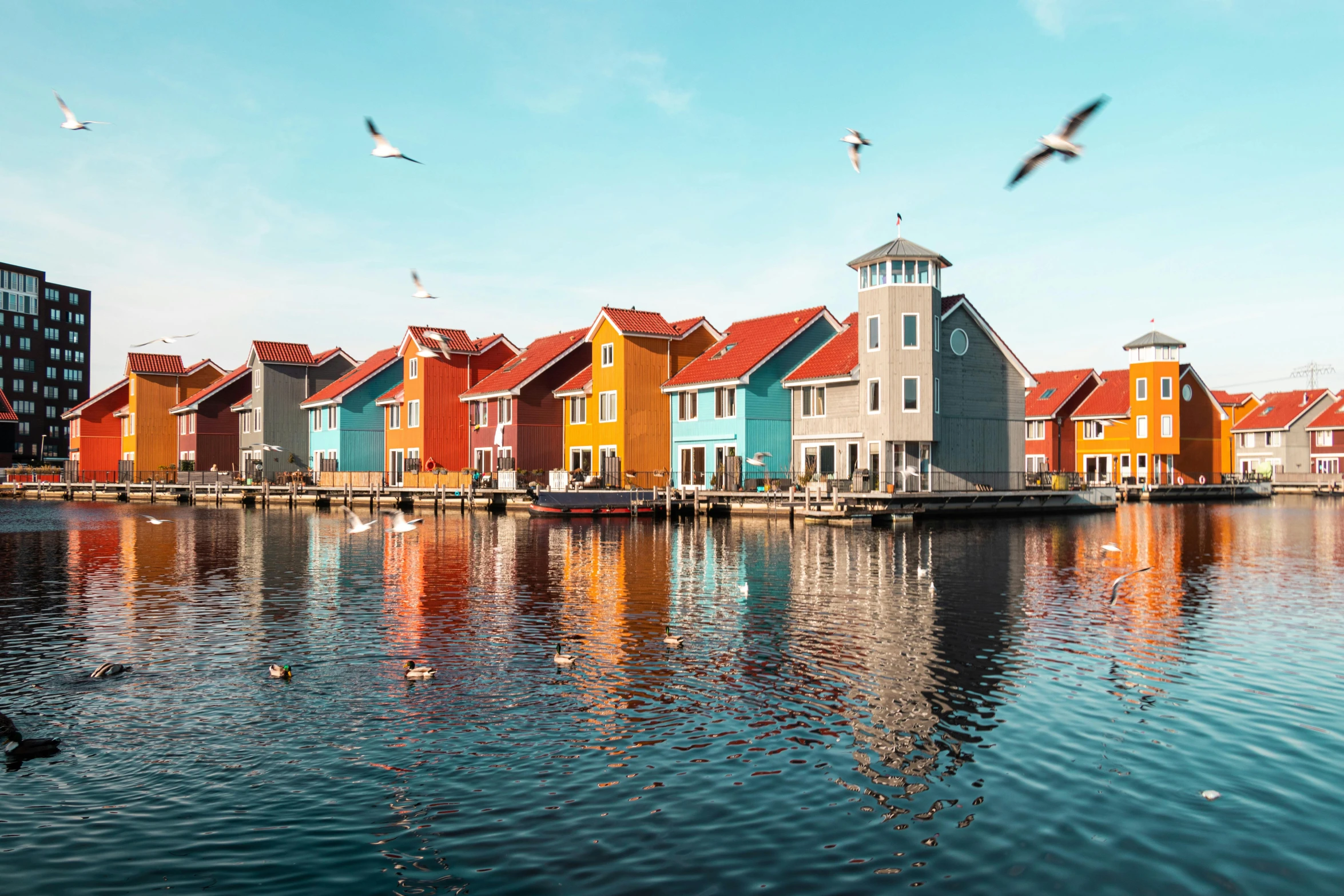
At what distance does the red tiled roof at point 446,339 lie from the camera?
251 feet

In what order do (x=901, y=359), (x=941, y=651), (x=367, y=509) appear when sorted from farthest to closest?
(x=367, y=509), (x=901, y=359), (x=941, y=651)

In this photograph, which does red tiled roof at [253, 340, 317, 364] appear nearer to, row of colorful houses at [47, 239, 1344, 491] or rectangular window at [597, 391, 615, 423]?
row of colorful houses at [47, 239, 1344, 491]

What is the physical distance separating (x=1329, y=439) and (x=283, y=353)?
107702 mm

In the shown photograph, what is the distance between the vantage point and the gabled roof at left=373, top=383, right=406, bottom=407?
3196 inches

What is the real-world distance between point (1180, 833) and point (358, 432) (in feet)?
262

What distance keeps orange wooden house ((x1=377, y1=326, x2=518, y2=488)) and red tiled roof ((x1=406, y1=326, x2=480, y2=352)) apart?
0.06 metres

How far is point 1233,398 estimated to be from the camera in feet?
408

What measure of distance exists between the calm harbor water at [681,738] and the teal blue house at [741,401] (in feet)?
106

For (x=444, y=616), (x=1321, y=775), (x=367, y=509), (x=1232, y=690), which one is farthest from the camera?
(x=367, y=509)

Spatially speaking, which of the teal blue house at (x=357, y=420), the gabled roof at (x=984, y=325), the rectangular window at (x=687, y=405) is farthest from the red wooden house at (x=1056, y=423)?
the teal blue house at (x=357, y=420)

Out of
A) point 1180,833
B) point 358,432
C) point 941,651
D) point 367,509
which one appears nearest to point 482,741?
point 1180,833

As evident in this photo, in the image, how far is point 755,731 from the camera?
1385 cm

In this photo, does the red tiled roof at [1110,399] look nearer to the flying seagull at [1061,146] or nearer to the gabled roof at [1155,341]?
the gabled roof at [1155,341]

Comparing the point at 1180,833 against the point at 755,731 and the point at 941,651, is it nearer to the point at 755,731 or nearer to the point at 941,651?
the point at 755,731
